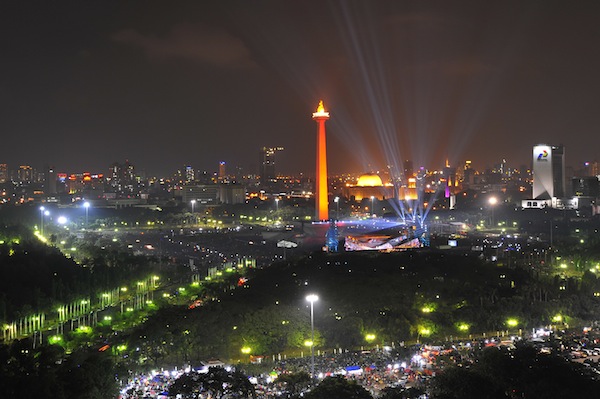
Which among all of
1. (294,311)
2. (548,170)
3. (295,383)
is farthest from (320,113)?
(295,383)

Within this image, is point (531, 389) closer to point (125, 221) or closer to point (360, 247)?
point (360, 247)

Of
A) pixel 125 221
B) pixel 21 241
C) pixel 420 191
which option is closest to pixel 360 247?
pixel 21 241

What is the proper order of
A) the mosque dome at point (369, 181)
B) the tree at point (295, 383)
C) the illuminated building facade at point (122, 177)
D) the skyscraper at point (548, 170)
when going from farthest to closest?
the illuminated building facade at point (122, 177) → the mosque dome at point (369, 181) → the skyscraper at point (548, 170) → the tree at point (295, 383)

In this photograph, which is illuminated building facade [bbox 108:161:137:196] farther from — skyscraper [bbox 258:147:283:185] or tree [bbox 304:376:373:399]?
tree [bbox 304:376:373:399]

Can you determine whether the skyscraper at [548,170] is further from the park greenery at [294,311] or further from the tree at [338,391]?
the tree at [338,391]

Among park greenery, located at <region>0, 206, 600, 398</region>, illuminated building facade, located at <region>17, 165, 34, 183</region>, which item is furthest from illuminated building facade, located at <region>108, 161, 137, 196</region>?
park greenery, located at <region>0, 206, 600, 398</region>

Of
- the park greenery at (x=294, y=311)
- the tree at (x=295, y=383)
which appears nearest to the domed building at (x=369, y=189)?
the park greenery at (x=294, y=311)

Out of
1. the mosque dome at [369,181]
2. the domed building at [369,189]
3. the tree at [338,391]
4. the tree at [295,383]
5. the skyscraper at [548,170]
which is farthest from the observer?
the mosque dome at [369,181]
